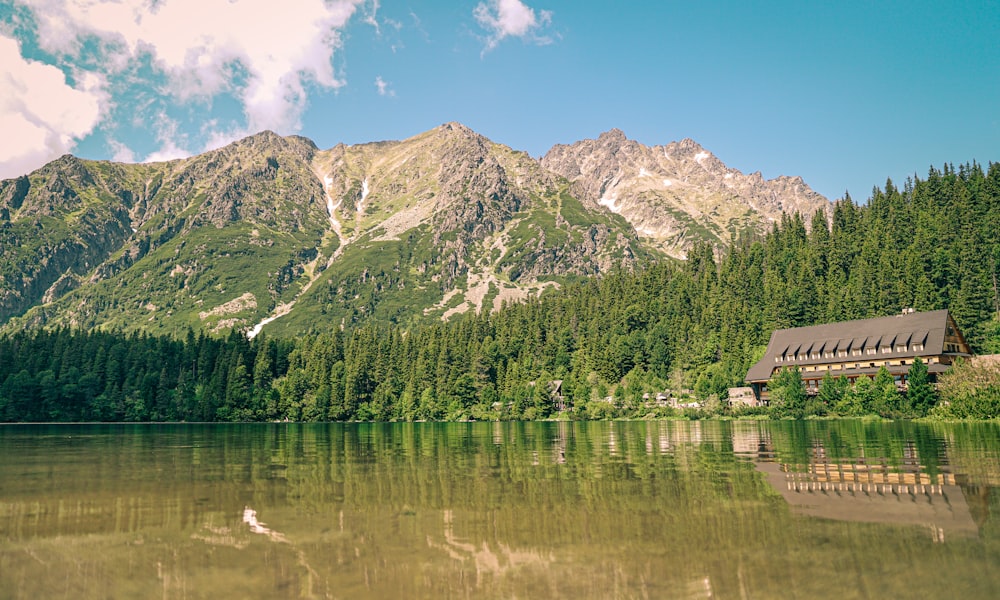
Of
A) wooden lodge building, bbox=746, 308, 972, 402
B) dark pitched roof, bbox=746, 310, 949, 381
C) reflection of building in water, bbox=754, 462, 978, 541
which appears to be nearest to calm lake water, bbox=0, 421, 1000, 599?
reflection of building in water, bbox=754, 462, 978, 541

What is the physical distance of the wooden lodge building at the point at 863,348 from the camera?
393ft

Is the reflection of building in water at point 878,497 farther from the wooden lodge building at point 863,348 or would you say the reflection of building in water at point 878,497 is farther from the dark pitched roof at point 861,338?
the dark pitched roof at point 861,338

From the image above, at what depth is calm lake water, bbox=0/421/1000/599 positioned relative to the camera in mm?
14125

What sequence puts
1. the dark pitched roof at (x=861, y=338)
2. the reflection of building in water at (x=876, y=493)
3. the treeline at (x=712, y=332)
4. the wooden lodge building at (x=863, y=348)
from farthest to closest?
the treeline at (x=712, y=332) < the dark pitched roof at (x=861, y=338) < the wooden lodge building at (x=863, y=348) < the reflection of building in water at (x=876, y=493)

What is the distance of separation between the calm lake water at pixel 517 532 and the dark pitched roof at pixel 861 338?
100479 millimetres

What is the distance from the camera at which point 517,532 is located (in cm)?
1938

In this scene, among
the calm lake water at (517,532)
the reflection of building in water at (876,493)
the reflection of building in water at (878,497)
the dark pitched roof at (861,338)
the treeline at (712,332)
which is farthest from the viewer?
the treeline at (712,332)

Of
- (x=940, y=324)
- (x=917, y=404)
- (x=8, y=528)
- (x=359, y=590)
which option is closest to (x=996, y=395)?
(x=917, y=404)

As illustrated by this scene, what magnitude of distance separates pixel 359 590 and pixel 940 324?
13825 cm

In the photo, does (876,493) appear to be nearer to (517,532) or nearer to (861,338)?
(517,532)

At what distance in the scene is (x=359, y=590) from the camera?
13.7 m

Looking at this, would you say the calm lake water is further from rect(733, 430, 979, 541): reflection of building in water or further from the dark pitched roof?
the dark pitched roof

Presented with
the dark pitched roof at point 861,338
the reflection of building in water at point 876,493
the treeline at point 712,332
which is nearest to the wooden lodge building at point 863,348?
the dark pitched roof at point 861,338

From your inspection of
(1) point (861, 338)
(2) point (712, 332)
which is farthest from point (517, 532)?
(2) point (712, 332)
